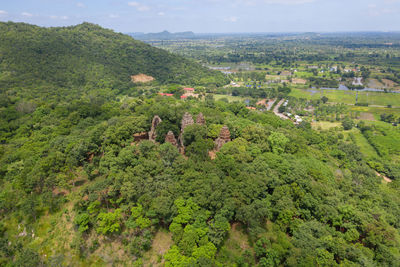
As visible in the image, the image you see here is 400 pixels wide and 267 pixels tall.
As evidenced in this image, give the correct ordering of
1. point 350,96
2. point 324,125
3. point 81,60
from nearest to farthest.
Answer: point 324,125, point 81,60, point 350,96

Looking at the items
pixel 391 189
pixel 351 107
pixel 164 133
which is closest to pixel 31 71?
pixel 164 133

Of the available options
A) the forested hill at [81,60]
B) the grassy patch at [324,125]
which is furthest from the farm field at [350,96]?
the forested hill at [81,60]

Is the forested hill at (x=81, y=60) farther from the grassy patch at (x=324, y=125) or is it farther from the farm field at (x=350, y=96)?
the grassy patch at (x=324, y=125)

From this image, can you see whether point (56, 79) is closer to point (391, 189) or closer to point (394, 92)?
point (391, 189)

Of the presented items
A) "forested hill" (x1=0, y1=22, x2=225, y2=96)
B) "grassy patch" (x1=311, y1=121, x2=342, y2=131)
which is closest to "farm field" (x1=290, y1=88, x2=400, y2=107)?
"grassy patch" (x1=311, y1=121, x2=342, y2=131)

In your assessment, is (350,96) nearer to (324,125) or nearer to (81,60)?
(324,125)

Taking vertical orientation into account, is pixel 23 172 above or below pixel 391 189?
above

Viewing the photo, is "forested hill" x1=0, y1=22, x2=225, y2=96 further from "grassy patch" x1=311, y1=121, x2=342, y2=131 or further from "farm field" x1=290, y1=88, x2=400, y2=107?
"grassy patch" x1=311, y1=121, x2=342, y2=131

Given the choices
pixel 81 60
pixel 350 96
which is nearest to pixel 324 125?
A: pixel 350 96
